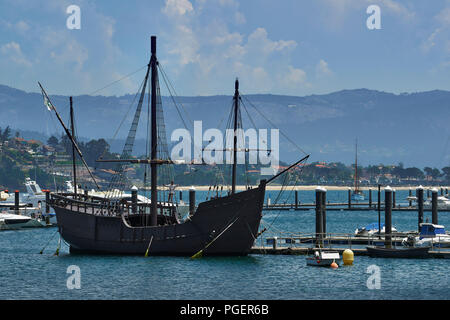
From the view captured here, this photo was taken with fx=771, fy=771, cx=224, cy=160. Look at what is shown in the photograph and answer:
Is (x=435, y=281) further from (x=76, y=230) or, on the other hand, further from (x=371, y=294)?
(x=76, y=230)

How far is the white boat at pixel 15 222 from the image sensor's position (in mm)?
89500

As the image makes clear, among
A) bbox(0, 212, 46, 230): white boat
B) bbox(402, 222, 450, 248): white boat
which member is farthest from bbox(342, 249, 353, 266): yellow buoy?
bbox(0, 212, 46, 230): white boat

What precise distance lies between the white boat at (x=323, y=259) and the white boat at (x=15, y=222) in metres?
49.5

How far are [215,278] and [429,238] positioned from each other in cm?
1995

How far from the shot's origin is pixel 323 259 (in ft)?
163

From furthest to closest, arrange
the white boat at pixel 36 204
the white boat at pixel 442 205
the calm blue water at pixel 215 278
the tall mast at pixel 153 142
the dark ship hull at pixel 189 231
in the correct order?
1. the white boat at pixel 442 205
2. the white boat at pixel 36 204
3. the tall mast at pixel 153 142
4. the dark ship hull at pixel 189 231
5. the calm blue water at pixel 215 278

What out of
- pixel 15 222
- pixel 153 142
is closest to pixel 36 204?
pixel 15 222

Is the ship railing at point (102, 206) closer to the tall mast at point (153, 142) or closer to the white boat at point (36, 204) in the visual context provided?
the tall mast at point (153, 142)

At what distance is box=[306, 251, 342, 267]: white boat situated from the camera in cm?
4957

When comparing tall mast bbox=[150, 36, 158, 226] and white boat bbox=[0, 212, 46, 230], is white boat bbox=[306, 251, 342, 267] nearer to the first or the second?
tall mast bbox=[150, 36, 158, 226]

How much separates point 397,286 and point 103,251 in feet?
71.6

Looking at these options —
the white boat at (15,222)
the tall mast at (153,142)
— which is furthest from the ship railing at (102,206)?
the white boat at (15,222)

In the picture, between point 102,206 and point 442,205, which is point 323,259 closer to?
point 102,206

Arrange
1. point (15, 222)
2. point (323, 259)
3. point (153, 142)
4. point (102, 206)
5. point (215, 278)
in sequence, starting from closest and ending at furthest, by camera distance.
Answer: point (215, 278), point (323, 259), point (153, 142), point (102, 206), point (15, 222)
